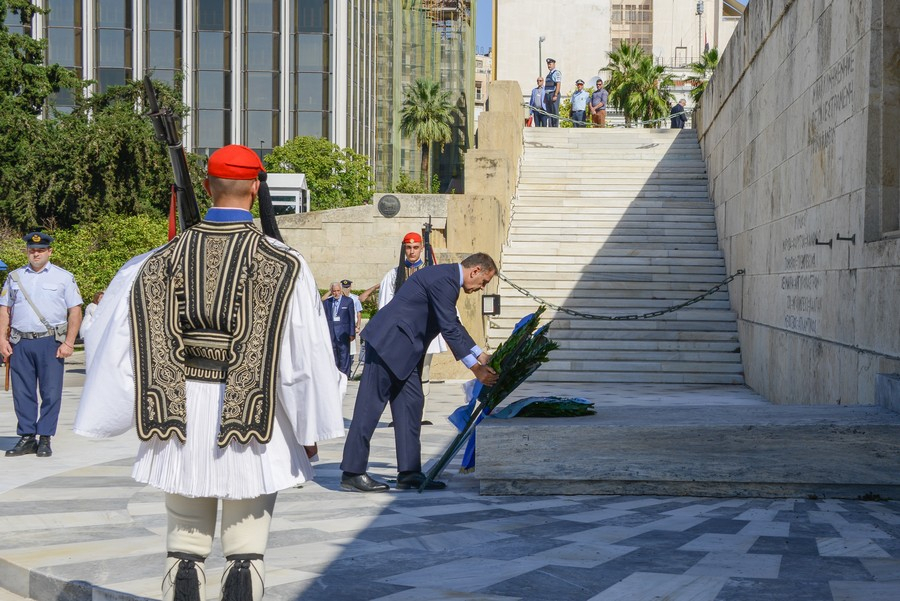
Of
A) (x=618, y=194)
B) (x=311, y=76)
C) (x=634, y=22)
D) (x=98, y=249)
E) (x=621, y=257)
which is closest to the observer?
(x=621, y=257)

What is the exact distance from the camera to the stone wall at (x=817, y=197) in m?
9.37

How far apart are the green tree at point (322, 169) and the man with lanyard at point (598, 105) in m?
28.1

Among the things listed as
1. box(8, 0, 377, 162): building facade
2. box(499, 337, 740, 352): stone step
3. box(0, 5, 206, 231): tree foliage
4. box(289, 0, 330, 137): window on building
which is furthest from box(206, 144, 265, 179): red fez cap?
box(289, 0, 330, 137): window on building

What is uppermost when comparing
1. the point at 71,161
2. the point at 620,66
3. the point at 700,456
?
the point at 620,66

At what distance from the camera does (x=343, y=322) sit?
16.3 metres

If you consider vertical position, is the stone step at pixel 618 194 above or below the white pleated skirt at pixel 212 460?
above

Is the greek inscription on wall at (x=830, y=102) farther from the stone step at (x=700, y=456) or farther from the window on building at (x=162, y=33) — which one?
the window on building at (x=162, y=33)

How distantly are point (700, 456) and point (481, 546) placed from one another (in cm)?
206

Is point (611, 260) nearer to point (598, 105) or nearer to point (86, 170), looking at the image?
point (598, 105)

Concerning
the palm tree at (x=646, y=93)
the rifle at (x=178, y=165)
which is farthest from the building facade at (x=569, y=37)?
the rifle at (x=178, y=165)

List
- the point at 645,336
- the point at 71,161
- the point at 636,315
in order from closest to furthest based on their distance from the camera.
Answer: the point at 645,336 → the point at 636,315 → the point at 71,161

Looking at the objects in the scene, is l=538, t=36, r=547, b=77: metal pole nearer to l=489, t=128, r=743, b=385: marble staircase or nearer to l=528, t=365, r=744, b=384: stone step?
l=489, t=128, r=743, b=385: marble staircase

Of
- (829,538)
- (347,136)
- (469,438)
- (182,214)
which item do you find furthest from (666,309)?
(347,136)

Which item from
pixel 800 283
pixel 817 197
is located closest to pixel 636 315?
pixel 800 283
